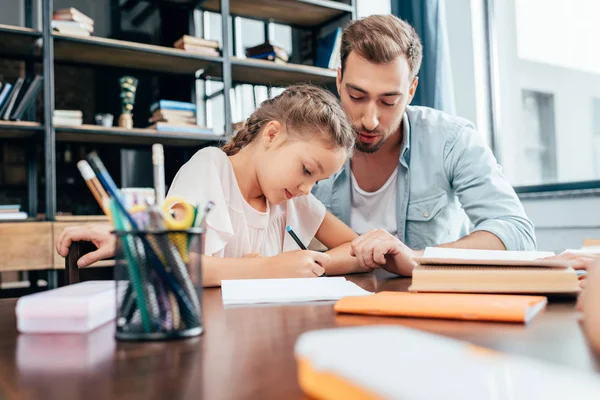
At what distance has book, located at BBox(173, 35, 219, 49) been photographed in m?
3.00

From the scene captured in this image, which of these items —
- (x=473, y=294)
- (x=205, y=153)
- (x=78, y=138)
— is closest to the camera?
(x=473, y=294)

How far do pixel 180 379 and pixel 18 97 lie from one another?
2.57 meters

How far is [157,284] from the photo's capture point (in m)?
0.51

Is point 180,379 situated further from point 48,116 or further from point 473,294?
point 48,116

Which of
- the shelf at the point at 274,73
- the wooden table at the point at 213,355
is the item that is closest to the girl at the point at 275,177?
the wooden table at the point at 213,355

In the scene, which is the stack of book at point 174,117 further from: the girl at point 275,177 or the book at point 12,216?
the girl at point 275,177

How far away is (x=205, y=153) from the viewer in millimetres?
1411

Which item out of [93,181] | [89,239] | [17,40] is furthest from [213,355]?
[17,40]

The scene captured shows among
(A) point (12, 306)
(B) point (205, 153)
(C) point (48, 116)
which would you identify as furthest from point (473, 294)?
(C) point (48, 116)

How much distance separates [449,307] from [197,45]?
270 centimetres

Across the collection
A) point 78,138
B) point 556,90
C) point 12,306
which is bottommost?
point 12,306

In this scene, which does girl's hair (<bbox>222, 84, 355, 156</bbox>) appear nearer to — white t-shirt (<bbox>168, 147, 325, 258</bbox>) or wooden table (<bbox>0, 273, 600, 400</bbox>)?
white t-shirt (<bbox>168, 147, 325, 258</bbox>)

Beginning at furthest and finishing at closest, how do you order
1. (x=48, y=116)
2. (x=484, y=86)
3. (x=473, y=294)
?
1. (x=484, y=86)
2. (x=48, y=116)
3. (x=473, y=294)

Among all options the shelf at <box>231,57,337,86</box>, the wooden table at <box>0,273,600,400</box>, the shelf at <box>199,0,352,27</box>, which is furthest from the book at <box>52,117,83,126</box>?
the wooden table at <box>0,273,600,400</box>
